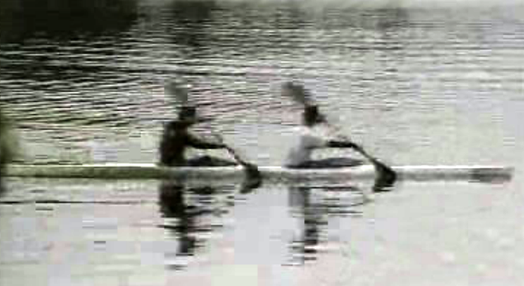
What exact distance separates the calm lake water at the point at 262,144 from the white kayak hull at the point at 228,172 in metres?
0.31

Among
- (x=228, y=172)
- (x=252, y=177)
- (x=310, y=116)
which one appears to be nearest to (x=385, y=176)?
(x=310, y=116)

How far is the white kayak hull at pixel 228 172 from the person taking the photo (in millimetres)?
29703

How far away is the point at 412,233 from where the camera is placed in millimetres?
25156

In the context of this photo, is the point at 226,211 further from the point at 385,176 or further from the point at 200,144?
the point at 385,176

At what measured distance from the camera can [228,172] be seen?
30094 mm

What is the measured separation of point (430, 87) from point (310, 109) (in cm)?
2196

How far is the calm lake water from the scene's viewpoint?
2250 centimetres

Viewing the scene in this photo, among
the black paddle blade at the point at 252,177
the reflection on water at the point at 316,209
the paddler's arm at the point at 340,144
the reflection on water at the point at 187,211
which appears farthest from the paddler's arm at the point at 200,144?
the paddler's arm at the point at 340,144

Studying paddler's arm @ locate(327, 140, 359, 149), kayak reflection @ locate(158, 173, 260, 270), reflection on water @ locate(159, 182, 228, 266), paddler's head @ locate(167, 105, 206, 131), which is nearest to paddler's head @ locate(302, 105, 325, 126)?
paddler's arm @ locate(327, 140, 359, 149)

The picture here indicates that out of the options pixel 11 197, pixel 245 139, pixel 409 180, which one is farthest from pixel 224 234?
pixel 245 139

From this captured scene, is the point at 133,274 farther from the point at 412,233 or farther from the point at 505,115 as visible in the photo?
the point at 505,115

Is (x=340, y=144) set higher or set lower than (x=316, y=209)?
higher

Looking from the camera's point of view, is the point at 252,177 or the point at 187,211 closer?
the point at 187,211

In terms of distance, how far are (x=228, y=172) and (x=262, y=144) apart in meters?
7.12
